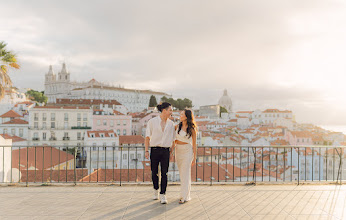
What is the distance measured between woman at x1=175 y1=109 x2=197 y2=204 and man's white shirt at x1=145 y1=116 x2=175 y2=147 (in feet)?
0.48

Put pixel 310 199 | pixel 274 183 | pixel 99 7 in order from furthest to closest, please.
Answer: pixel 99 7, pixel 274 183, pixel 310 199

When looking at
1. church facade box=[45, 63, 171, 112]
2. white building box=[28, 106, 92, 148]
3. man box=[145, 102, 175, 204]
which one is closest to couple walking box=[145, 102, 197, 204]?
man box=[145, 102, 175, 204]

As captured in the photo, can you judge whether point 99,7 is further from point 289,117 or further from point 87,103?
point 289,117

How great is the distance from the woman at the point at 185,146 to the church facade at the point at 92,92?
117863 millimetres

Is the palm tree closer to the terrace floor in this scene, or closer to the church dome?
the terrace floor

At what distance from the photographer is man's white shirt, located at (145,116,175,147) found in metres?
4.89

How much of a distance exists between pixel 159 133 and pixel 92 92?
390 feet

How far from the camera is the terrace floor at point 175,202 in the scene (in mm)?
4324

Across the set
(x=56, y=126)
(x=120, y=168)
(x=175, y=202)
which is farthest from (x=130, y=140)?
(x=175, y=202)

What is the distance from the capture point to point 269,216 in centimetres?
429

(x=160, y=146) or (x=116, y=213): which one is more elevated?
(x=160, y=146)

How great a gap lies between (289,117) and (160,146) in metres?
145

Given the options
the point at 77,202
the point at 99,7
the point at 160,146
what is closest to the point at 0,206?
the point at 77,202

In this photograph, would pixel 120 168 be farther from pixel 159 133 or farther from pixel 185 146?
pixel 185 146
